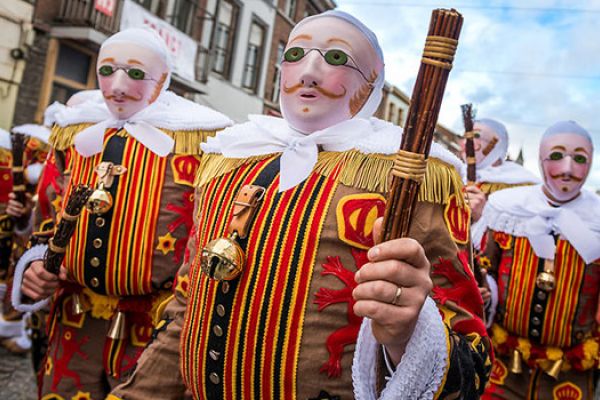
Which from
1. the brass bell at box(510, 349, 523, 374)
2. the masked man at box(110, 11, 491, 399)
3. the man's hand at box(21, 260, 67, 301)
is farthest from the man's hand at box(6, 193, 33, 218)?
the brass bell at box(510, 349, 523, 374)

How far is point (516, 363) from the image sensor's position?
3.07m

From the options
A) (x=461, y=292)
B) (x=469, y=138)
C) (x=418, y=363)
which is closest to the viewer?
(x=418, y=363)

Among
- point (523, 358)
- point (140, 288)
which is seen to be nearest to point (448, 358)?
point (140, 288)

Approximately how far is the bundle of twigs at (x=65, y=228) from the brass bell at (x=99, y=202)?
152 mm

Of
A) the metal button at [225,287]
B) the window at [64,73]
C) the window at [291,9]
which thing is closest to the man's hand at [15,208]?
the metal button at [225,287]

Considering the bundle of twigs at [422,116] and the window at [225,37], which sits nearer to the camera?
the bundle of twigs at [422,116]

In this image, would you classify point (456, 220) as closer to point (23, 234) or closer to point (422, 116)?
point (422, 116)

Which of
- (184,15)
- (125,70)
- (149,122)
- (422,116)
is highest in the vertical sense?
(184,15)

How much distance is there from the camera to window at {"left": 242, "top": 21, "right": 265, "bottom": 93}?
1727cm

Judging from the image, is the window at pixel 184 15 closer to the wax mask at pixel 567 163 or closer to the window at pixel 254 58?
the window at pixel 254 58

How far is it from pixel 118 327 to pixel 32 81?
8.77m

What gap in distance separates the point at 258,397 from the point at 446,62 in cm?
95

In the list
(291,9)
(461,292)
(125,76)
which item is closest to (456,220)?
(461,292)

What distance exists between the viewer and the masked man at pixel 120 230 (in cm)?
244
